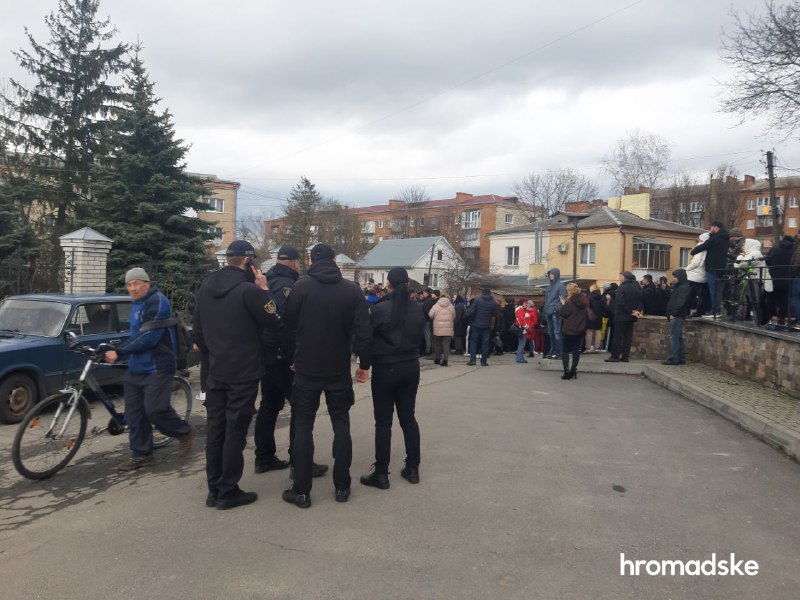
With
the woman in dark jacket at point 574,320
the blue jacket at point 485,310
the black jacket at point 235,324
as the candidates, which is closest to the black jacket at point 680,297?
the woman in dark jacket at point 574,320

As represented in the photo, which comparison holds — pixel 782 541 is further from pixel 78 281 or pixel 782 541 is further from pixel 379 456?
pixel 78 281

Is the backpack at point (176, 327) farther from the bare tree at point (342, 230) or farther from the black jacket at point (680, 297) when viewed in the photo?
the bare tree at point (342, 230)

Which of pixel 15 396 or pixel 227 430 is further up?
pixel 227 430

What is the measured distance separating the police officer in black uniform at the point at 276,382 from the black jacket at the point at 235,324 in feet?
1.34

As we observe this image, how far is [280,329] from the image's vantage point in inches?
184

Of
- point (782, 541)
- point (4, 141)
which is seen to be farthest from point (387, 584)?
point (4, 141)

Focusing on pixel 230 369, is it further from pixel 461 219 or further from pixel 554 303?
pixel 461 219

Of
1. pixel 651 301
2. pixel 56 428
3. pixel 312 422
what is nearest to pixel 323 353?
pixel 312 422

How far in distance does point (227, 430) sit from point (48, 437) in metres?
2.03

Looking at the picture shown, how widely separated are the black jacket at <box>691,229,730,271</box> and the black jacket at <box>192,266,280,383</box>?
32.5 feet

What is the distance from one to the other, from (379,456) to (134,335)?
2528mm

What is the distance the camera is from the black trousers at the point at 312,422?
443cm

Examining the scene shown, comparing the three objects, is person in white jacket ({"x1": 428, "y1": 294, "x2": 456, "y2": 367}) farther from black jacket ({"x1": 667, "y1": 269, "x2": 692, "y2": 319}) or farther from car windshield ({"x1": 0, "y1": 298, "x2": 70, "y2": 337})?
car windshield ({"x1": 0, "y1": 298, "x2": 70, "y2": 337})

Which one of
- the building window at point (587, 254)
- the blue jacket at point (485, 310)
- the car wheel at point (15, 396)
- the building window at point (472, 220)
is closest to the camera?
the car wheel at point (15, 396)
